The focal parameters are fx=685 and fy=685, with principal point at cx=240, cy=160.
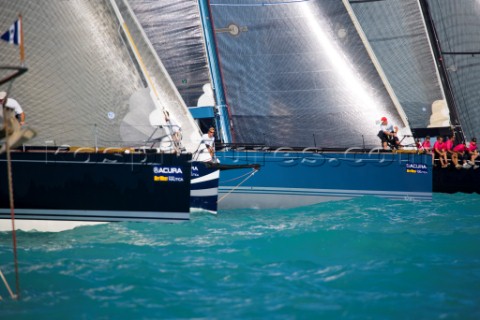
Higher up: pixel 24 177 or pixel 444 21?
pixel 444 21

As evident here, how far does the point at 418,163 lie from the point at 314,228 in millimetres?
4940

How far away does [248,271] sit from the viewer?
8.52m

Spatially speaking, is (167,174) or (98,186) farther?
(167,174)

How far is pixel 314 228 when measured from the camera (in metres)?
11.8

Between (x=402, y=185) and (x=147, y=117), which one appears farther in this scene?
(x=402, y=185)

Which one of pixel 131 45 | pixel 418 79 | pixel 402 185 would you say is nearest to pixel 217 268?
pixel 131 45

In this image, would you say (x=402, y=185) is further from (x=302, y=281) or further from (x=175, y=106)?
(x=302, y=281)

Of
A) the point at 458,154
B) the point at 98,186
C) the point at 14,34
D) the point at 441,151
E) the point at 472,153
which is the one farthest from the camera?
the point at 441,151

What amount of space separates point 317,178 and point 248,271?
734 cm

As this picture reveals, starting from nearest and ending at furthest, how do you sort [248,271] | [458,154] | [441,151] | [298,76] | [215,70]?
1. [248,271]
2. [298,76]
3. [215,70]
4. [458,154]
5. [441,151]

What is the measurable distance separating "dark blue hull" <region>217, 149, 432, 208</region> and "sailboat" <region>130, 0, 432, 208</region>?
23mm

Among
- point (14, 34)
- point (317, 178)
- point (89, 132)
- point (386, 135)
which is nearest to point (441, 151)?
point (386, 135)

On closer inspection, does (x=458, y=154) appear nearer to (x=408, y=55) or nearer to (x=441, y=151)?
(x=441, y=151)

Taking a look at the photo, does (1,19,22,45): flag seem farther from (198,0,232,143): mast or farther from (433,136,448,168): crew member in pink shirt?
(433,136,448,168): crew member in pink shirt
